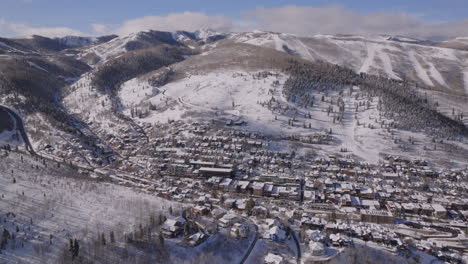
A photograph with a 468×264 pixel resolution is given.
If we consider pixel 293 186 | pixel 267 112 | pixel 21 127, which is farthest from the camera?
pixel 267 112

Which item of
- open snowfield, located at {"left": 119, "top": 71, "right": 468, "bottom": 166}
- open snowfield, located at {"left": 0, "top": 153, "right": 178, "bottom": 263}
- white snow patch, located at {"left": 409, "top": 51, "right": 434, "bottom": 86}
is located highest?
white snow patch, located at {"left": 409, "top": 51, "right": 434, "bottom": 86}

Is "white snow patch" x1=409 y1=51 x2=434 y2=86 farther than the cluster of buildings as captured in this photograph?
Yes

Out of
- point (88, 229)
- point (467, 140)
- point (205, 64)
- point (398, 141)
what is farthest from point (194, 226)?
point (205, 64)

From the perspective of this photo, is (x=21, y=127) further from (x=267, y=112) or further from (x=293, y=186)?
(x=293, y=186)

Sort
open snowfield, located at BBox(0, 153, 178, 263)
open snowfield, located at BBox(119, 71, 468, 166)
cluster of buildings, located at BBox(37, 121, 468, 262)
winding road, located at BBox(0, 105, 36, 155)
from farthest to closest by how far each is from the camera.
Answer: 1. open snowfield, located at BBox(119, 71, 468, 166)
2. winding road, located at BBox(0, 105, 36, 155)
3. cluster of buildings, located at BBox(37, 121, 468, 262)
4. open snowfield, located at BBox(0, 153, 178, 263)

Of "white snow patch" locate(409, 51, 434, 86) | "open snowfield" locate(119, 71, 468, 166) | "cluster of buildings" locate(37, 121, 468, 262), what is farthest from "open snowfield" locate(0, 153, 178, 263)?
"white snow patch" locate(409, 51, 434, 86)

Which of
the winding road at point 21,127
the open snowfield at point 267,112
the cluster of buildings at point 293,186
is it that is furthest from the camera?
the open snowfield at point 267,112

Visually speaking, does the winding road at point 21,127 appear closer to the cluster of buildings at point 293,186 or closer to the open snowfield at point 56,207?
the open snowfield at point 56,207

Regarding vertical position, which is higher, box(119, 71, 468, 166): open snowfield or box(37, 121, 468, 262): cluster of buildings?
box(119, 71, 468, 166): open snowfield

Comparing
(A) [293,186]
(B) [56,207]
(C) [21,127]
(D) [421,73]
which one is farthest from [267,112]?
(D) [421,73]

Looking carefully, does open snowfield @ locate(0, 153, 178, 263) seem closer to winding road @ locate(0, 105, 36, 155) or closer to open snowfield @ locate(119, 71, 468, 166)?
winding road @ locate(0, 105, 36, 155)

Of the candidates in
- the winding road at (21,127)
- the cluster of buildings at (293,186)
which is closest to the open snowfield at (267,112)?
the cluster of buildings at (293,186)
